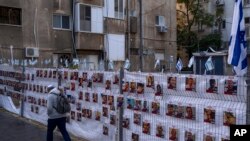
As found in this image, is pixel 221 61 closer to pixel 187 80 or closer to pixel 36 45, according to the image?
pixel 36 45

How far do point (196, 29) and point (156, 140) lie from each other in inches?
1627

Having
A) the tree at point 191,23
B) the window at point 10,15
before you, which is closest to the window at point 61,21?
the window at point 10,15

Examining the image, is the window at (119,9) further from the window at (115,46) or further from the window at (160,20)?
the window at (160,20)

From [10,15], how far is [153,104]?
726 inches

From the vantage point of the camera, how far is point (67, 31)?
26.9 meters

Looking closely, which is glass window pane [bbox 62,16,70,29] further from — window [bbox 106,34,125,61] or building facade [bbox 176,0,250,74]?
building facade [bbox 176,0,250,74]

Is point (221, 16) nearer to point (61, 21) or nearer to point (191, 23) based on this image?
point (191, 23)

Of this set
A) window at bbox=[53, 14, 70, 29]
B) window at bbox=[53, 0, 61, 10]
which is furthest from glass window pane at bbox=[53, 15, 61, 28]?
window at bbox=[53, 0, 61, 10]

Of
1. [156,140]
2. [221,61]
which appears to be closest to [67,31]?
[221,61]

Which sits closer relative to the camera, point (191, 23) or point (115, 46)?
point (115, 46)

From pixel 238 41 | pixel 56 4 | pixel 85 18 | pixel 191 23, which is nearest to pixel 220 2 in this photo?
pixel 191 23

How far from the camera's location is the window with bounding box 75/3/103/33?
27062mm

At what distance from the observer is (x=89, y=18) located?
1096 inches

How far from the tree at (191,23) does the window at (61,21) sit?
63.3 feet
